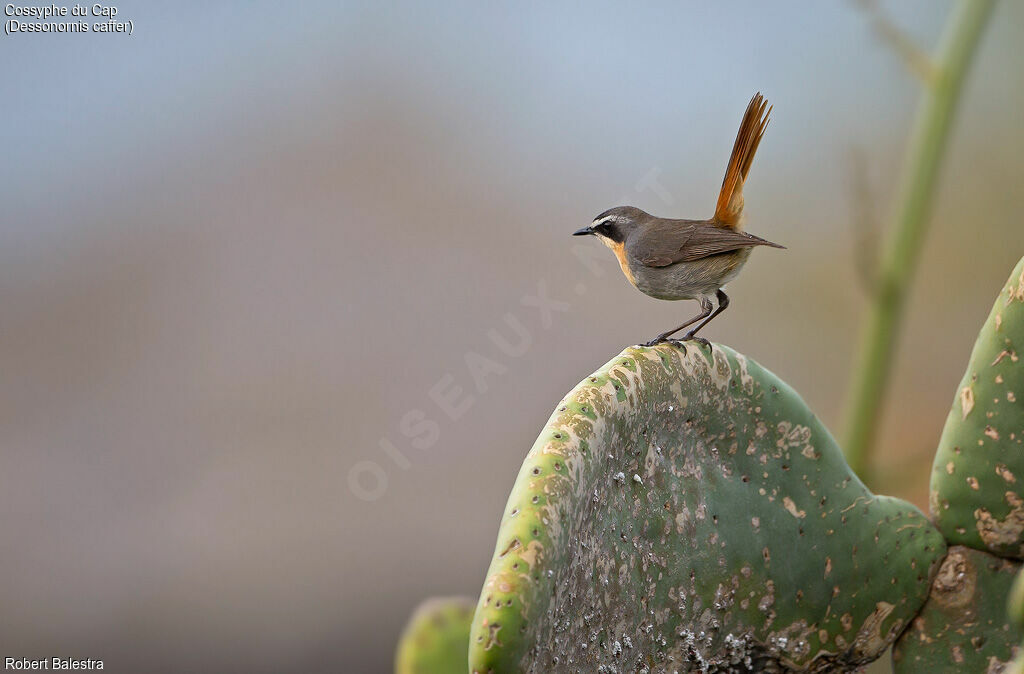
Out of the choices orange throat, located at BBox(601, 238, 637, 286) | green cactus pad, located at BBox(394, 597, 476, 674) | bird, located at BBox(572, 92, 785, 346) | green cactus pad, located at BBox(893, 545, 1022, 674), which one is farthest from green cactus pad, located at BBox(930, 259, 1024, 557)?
green cactus pad, located at BBox(394, 597, 476, 674)

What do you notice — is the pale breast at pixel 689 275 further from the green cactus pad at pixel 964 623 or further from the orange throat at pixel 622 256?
the green cactus pad at pixel 964 623

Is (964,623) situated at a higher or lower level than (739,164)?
lower

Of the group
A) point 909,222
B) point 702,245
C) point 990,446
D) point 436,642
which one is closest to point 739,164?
point 702,245

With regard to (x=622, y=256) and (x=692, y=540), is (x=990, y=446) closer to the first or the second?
(x=692, y=540)

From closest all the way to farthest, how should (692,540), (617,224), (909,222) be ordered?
(692,540), (617,224), (909,222)

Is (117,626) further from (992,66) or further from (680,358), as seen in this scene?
(992,66)

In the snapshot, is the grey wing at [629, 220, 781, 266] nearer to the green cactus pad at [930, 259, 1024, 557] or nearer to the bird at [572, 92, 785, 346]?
the bird at [572, 92, 785, 346]
